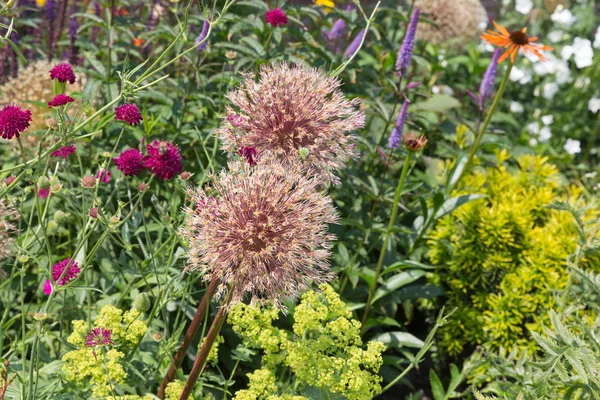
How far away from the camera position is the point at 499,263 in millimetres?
3416

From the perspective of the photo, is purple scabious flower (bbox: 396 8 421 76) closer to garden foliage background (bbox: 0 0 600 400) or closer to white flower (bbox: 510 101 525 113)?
garden foliage background (bbox: 0 0 600 400)

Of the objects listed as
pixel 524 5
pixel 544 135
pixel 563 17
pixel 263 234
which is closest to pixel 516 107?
pixel 544 135

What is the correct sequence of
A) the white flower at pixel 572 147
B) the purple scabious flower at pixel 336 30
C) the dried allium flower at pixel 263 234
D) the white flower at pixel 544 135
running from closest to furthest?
the dried allium flower at pixel 263 234, the purple scabious flower at pixel 336 30, the white flower at pixel 572 147, the white flower at pixel 544 135

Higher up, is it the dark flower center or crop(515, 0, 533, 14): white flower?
crop(515, 0, 533, 14): white flower

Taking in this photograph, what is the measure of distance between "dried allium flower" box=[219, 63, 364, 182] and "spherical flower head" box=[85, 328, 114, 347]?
2.20 ft

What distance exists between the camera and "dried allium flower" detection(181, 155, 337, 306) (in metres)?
1.85

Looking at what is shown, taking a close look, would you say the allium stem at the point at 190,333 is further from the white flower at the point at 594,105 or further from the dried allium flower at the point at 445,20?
the white flower at the point at 594,105

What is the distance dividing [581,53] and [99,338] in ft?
18.0

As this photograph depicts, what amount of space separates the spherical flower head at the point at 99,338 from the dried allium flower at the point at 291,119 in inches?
26.4

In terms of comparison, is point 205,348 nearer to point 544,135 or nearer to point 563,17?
point 544,135

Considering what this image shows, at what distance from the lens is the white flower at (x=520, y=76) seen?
237 inches

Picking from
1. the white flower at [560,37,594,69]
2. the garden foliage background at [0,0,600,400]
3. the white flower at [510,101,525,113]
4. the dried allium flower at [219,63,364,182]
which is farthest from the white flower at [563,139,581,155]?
the dried allium flower at [219,63,364,182]

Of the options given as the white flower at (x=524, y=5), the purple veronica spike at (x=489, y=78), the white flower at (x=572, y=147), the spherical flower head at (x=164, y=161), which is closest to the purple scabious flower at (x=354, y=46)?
the purple veronica spike at (x=489, y=78)

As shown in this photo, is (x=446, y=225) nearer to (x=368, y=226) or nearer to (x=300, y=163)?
(x=368, y=226)
